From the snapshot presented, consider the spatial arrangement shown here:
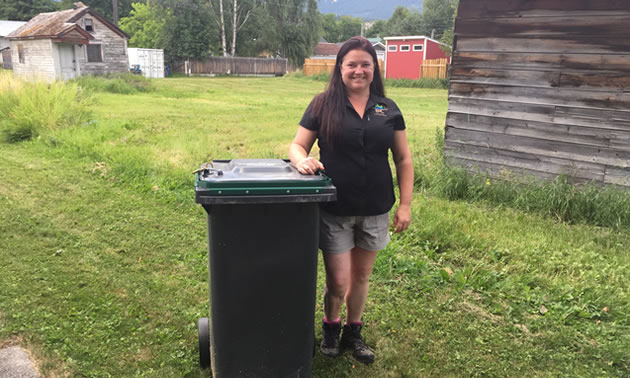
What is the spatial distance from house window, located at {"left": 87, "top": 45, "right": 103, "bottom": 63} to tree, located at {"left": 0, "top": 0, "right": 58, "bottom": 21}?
38293mm

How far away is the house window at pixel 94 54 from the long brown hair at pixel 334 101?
89.1 feet

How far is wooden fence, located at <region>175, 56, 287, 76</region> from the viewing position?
141 ft

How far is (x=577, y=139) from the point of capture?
6.16m

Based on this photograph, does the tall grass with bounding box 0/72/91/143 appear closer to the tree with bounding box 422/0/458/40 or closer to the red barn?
the red barn

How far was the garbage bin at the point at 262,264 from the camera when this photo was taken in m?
2.34

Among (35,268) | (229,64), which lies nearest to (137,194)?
(35,268)

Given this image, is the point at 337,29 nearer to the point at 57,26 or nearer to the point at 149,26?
the point at 149,26

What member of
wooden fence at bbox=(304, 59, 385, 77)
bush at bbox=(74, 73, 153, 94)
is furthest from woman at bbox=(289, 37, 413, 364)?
wooden fence at bbox=(304, 59, 385, 77)

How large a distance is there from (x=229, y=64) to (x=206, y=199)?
→ 4301 cm

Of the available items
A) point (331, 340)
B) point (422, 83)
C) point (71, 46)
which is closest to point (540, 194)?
point (331, 340)

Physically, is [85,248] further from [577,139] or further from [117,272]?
[577,139]

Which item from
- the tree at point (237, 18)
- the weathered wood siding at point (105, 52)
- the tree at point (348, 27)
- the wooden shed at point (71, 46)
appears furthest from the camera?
the tree at point (348, 27)

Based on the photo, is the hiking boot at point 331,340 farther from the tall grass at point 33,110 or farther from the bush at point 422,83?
the bush at point 422,83

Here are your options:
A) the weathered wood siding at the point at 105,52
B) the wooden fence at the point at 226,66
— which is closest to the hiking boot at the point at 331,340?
the weathered wood siding at the point at 105,52
